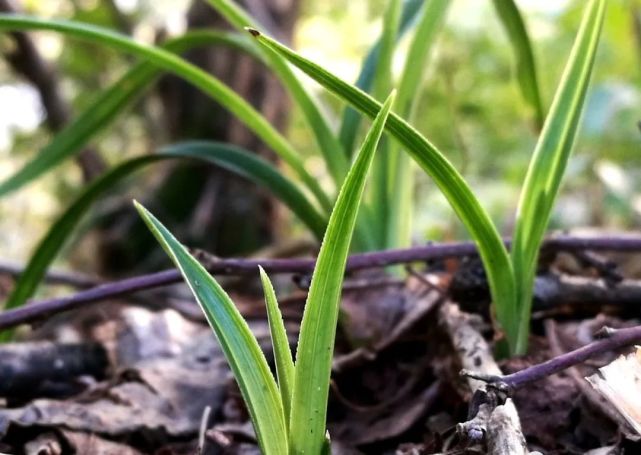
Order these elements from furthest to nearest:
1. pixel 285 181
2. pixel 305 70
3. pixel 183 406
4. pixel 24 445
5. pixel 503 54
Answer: pixel 503 54
pixel 285 181
pixel 183 406
pixel 24 445
pixel 305 70

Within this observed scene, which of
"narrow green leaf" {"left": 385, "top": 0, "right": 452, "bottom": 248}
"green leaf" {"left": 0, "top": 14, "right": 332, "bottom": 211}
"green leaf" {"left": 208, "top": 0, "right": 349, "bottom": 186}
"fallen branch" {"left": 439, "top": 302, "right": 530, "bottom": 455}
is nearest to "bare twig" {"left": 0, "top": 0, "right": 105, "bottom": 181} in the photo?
"green leaf" {"left": 0, "top": 14, "right": 332, "bottom": 211}

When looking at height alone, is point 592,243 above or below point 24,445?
above

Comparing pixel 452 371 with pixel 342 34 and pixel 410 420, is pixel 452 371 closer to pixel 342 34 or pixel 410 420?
pixel 410 420

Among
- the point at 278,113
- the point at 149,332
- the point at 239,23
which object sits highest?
the point at 278,113

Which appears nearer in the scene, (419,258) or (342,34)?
(419,258)

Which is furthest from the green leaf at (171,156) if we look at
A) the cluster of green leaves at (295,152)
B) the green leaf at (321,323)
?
the green leaf at (321,323)

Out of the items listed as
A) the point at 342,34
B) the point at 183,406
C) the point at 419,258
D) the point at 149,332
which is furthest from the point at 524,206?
the point at 342,34

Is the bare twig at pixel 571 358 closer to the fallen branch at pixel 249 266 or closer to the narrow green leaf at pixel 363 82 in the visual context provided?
the fallen branch at pixel 249 266
